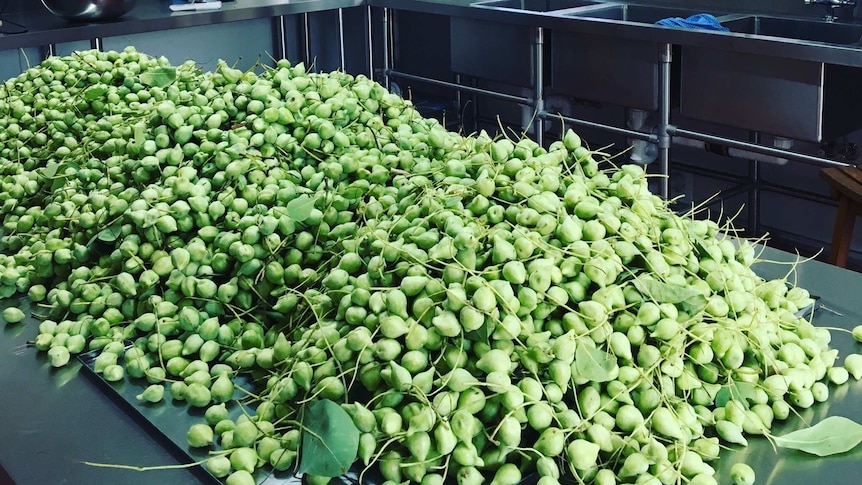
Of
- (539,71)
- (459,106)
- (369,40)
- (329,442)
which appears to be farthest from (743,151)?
(329,442)

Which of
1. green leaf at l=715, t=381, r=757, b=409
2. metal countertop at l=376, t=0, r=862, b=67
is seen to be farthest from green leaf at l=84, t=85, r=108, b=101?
metal countertop at l=376, t=0, r=862, b=67

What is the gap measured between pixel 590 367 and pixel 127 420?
1.98ft

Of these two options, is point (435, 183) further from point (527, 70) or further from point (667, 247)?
point (527, 70)

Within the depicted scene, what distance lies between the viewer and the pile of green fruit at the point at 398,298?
0.94 metres

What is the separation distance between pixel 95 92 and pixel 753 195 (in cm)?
342

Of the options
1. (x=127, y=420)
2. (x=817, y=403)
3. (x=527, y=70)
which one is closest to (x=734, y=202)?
(x=527, y=70)

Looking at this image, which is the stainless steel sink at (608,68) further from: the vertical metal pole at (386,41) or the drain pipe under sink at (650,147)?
the vertical metal pole at (386,41)

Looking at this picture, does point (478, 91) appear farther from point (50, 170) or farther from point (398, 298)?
point (398, 298)

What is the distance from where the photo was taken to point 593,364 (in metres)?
0.95

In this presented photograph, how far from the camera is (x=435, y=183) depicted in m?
1.23

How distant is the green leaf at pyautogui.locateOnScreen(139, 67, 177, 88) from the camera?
1.71 metres

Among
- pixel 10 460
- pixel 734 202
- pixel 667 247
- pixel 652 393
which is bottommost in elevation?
pixel 734 202

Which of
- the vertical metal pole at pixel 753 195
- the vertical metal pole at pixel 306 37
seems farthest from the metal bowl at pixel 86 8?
the vertical metal pole at pixel 753 195

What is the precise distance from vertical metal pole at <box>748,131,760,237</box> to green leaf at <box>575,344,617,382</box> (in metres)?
3.57
